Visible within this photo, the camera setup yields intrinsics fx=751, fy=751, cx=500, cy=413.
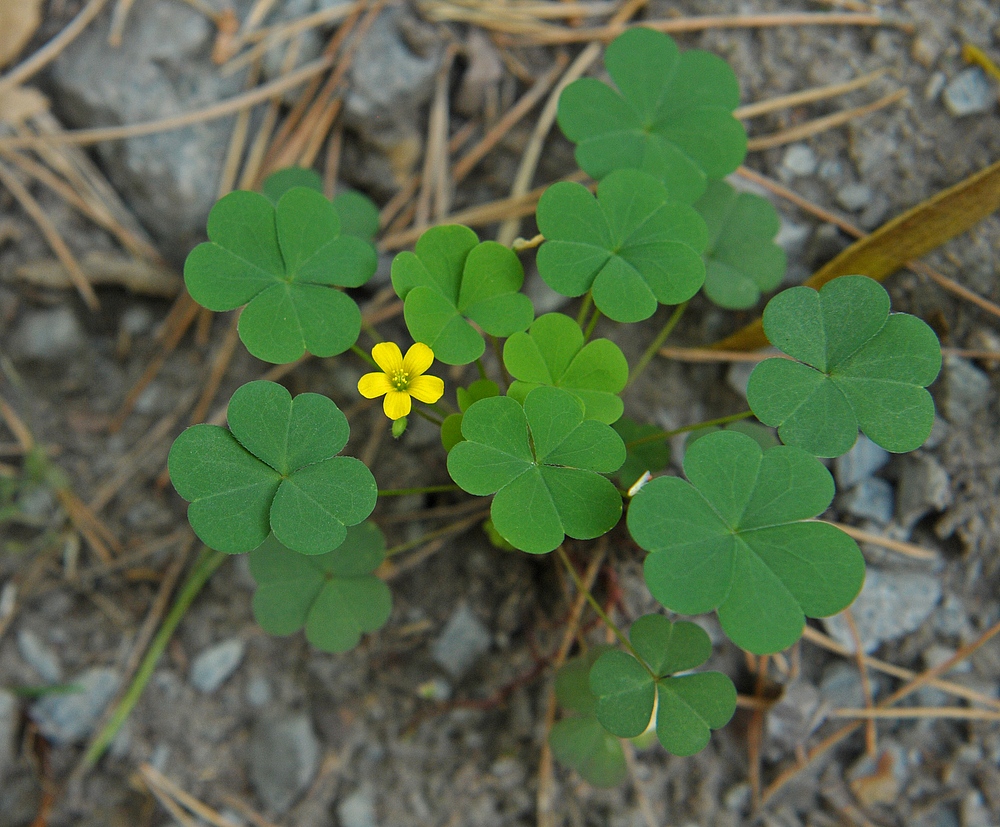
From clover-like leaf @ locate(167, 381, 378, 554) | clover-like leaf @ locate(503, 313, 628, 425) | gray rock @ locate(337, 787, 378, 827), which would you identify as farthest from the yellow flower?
gray rock @ locate(337, 787, 378, 827)

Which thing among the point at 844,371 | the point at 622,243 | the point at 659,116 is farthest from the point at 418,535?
the point at 659,116

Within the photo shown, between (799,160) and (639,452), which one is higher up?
(799,160)

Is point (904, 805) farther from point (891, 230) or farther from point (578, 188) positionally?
point (578, 188)

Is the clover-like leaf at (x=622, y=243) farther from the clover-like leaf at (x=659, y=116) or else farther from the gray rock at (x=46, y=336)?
the gray rock at (x=46, y=336)

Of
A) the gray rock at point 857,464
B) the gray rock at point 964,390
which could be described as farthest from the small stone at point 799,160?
the gray rock at point 857,464

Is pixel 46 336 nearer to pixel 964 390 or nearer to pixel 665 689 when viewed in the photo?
pixel 665 689

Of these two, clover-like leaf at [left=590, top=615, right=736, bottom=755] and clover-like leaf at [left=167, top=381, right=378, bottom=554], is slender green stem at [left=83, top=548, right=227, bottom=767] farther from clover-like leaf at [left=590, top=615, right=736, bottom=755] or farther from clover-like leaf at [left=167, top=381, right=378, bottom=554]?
clover-like leaf at [left=590, top=615, right=736, bottom=755]

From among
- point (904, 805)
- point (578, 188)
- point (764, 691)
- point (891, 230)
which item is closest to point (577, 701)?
point (764, 691)
